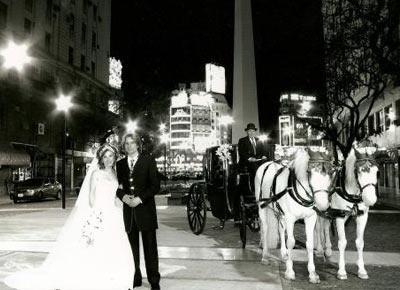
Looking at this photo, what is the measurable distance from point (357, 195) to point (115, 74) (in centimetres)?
5548

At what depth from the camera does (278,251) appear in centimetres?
941

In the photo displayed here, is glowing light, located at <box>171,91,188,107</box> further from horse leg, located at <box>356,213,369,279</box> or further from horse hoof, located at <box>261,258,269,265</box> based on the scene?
horse leg, located at <box>356,213,369,279</box>

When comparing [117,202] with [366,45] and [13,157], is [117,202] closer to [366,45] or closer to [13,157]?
[366,45]

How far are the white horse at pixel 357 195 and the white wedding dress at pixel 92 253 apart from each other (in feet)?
11.2

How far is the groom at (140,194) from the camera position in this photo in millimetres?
6012

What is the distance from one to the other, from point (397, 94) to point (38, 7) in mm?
30929

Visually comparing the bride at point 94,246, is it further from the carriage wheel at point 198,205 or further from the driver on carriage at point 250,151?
the carriage wheel at point 198,205

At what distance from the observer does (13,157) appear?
102 feet

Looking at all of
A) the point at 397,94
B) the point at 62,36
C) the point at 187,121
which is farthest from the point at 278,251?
the point at 187,121

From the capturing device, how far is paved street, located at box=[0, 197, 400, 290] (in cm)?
669

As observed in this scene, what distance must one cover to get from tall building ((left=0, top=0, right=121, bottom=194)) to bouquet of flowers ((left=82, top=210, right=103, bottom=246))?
959 inches

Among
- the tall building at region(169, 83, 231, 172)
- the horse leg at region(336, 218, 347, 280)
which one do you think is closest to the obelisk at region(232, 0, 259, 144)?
the horse leg at region(336, 218, 347, 280)

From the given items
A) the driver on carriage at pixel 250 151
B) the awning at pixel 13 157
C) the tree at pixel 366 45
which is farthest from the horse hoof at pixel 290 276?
the awning at pixel 13 157

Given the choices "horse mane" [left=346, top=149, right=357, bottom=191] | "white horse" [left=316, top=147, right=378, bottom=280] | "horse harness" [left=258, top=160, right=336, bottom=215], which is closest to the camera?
"white horse" [left=316, top=147, right=378, bottom=280]
